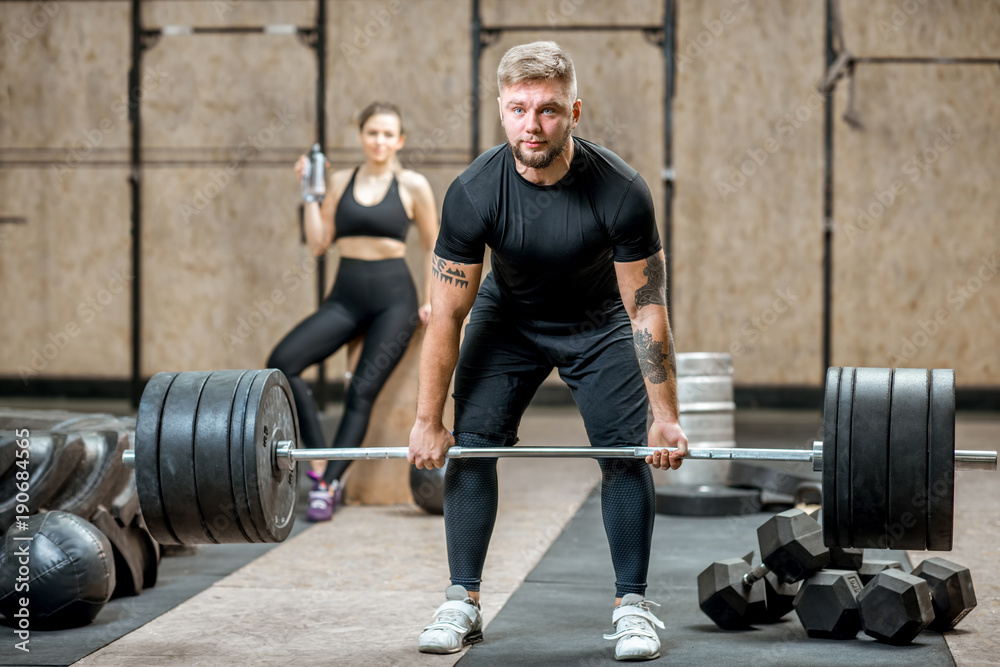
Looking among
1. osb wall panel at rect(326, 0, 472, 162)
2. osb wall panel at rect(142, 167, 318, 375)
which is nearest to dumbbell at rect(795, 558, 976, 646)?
osb wall panel at rect(326, 0, 472, 162)

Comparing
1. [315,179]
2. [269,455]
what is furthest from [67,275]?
[269,455]

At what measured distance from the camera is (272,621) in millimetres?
2389

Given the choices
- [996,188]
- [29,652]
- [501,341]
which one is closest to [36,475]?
[29,652]

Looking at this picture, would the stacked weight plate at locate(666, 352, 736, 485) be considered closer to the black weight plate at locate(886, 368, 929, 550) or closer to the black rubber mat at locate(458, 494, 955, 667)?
the black rubber mat at locate(458, 494, 955, 667)

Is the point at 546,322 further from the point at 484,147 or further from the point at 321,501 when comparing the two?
the point at 484,147

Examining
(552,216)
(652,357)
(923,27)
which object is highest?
(923,27)

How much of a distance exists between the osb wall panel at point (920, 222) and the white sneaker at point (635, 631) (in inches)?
177

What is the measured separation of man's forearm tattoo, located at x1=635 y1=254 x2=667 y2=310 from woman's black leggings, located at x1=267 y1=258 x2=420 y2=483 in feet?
5.63

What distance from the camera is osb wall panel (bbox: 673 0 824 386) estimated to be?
626cm

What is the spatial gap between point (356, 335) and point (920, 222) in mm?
3922

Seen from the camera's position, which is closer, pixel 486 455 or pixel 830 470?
pixel 830 470

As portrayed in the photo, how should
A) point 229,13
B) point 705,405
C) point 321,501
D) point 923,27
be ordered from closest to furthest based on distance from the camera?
point 321,501
point 705,405
point 923,27
point 229,13

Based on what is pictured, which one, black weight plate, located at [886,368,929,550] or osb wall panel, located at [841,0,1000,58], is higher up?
osb wall panel, located at [841,0,1000,58]

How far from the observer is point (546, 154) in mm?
2016
